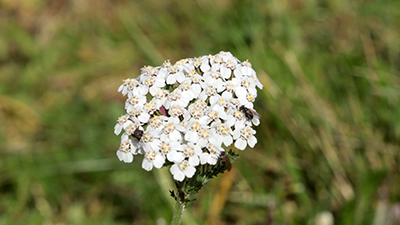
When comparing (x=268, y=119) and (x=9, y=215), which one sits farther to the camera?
(x=268, y=119)

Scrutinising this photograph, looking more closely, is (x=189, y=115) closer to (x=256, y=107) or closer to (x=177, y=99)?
(x=177, y=99)

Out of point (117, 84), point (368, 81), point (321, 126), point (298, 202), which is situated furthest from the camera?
point (117, 84)

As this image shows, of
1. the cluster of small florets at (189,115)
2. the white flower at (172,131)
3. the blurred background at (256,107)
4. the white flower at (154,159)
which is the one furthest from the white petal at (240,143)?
the blurred background at (256,107)

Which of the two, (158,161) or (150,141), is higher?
(150,141)

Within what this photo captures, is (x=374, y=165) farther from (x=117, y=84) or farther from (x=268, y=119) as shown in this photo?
(x=117, y=84)

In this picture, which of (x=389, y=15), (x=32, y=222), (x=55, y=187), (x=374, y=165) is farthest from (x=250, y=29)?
(x=32, y=222)

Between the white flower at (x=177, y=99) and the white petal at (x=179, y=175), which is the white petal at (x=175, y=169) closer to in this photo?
the white petal at (x=179, y=175)

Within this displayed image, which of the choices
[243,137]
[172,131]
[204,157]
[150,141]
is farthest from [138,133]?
[243,137]
